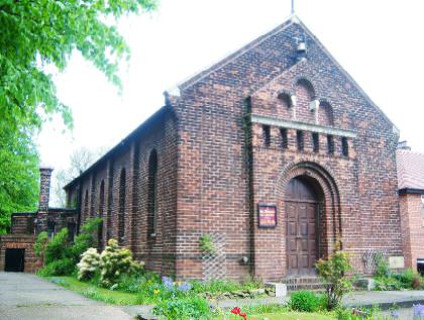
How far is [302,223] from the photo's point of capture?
14359 mm

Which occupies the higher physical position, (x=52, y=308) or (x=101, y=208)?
(x=101, y=208)

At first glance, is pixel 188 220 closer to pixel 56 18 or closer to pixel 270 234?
pixel 270 234

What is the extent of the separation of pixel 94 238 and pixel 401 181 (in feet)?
47.1

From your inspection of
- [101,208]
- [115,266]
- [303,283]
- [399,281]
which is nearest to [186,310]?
[303,283]

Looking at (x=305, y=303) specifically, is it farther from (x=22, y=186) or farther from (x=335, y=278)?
(x=22, y=186)

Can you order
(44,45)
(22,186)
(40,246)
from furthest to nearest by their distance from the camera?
(22,186), (40,246), (44,45)

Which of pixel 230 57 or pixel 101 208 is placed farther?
pixel 101 208

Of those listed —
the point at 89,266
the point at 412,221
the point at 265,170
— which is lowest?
the point at 89,266

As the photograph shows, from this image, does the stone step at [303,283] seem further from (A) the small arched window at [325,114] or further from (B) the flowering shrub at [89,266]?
(B) the flowering shrub at [89,266]

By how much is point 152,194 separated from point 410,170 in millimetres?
14308

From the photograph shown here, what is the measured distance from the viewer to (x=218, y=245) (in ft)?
40.9

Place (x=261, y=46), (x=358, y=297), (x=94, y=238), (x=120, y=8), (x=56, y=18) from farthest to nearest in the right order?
(x=94, y=238), (x=261, y=46), (x=358, y=297), (x=120, y=8), (x=56, y=18)

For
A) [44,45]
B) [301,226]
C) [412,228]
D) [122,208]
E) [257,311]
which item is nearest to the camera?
[44,45]

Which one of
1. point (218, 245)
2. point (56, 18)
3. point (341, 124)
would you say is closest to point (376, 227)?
point (341, 124)
